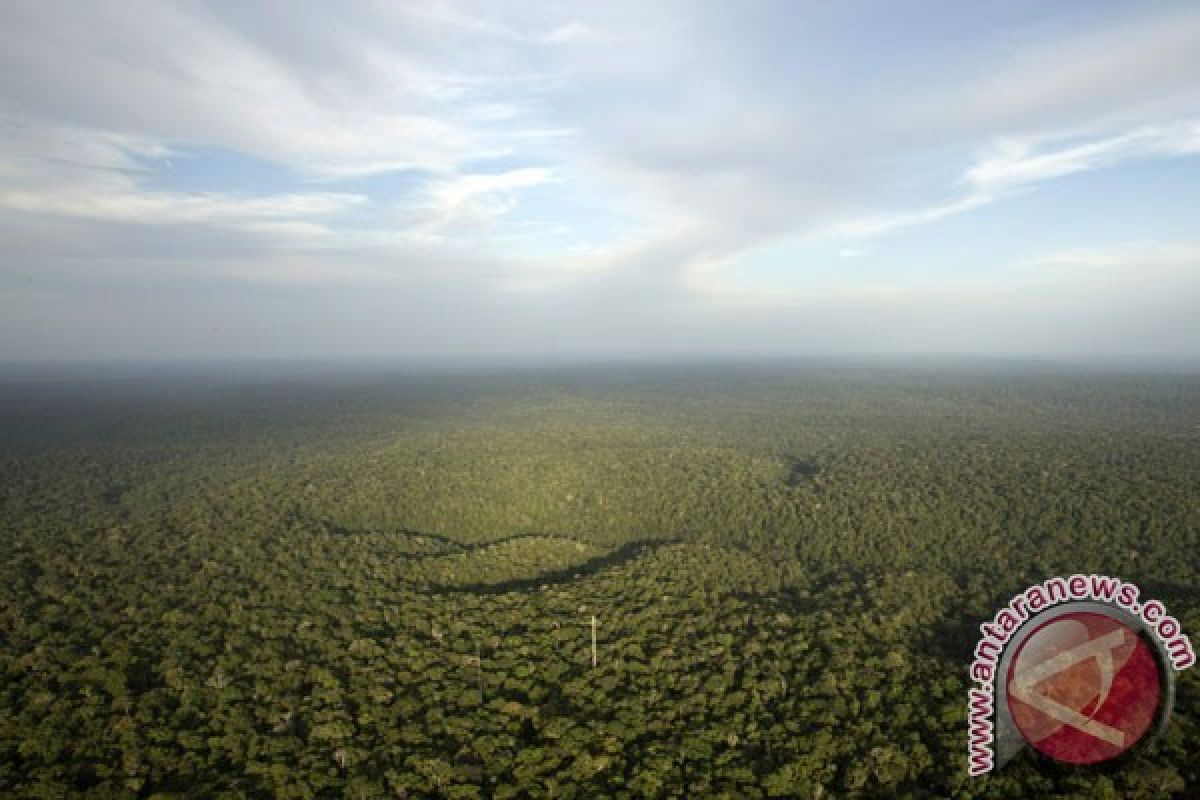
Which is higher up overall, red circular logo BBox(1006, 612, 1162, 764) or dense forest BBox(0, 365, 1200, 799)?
red circular logo BBox(1006, 612, 1162, 764)

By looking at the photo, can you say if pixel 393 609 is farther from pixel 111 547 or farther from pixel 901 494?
pixel 901 494

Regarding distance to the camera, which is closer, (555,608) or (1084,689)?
(1084,689)

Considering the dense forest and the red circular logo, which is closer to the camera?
the red circular logo

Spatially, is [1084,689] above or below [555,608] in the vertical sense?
above

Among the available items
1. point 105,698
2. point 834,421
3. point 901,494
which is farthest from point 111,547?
point 834,421
